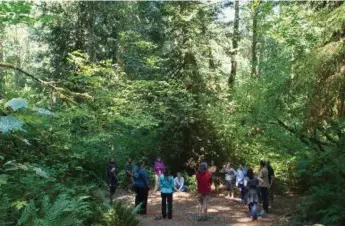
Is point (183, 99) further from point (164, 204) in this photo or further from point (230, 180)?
point (164, 204)

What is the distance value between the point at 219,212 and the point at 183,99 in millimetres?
6709

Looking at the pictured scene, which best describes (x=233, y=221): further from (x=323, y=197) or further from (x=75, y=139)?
(x=75, y=139)

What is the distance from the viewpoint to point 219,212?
1377cm

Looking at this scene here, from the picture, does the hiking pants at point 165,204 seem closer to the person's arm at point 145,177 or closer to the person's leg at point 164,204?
the person's leg at point 164,204

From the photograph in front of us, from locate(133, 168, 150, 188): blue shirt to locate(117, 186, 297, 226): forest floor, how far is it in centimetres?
A: 95

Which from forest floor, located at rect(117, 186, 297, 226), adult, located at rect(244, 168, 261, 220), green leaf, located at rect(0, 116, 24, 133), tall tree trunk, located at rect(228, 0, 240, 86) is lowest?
forest floor, located at rect(117, 186, 297, 226)

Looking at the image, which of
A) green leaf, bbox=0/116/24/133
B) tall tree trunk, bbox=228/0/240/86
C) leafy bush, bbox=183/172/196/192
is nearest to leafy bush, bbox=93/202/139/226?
green leaf, bbox=0/116/24/133

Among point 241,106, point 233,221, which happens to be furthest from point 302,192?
point 233,221

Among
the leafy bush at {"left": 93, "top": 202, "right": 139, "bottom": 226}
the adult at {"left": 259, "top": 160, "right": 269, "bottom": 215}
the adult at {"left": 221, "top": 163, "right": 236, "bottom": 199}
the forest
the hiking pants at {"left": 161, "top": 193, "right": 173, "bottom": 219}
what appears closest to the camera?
the leafy bush at {"left": 93, "top": 202, "right": 139, "bottom": 226}

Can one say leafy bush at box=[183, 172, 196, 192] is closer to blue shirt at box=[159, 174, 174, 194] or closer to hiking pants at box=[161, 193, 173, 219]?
hiking pants at box=[161, 193, 173, 219]

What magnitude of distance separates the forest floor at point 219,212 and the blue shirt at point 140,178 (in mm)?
951

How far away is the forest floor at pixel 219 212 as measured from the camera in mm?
12008

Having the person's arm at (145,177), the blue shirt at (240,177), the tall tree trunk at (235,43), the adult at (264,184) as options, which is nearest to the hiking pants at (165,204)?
the person's arm at (145,177)

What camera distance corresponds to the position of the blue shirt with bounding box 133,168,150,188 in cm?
1226
